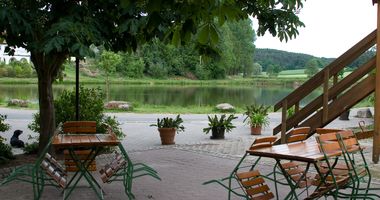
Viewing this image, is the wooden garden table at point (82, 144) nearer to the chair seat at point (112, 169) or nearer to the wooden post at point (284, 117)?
the chair seat at point (112, 169)

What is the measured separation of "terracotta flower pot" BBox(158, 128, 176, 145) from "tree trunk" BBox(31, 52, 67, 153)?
343 cm

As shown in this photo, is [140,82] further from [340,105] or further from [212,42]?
[212,42]

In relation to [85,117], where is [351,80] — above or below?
above

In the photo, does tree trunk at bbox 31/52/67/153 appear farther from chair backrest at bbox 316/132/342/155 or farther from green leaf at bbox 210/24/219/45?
green leaf at bbox 210/24/219/45

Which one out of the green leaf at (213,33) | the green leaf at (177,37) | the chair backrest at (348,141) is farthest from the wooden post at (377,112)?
the green leaf at (213,33)

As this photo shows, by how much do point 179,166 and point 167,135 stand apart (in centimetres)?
328

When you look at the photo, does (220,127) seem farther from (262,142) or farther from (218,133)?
(262,142)

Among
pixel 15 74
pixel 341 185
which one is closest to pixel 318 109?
pixel 341 185

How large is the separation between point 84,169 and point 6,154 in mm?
3750

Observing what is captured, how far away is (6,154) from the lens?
9.09 m

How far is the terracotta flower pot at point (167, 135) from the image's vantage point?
39.5 feet

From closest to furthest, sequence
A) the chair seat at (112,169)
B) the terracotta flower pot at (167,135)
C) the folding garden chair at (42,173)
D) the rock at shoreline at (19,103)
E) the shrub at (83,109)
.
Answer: the folding garden chair at (42,173) → the chair seat at (112,169) → the shrub at (83,109) → the terracotta flower pot at (167,135) → the rock at shoreline at (19,103)

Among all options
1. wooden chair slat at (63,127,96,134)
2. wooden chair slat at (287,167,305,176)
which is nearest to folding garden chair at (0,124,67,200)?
wooden chair slat at (63,127,96,134)

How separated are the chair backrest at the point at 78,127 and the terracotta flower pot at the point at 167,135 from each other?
4965mm
